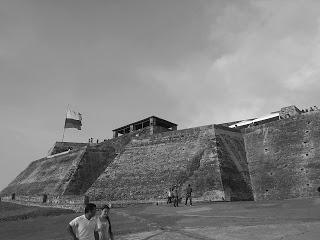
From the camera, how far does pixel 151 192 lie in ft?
82.4

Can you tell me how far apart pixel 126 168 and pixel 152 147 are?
290 cm

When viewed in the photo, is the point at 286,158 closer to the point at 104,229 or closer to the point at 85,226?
the point at 104,229

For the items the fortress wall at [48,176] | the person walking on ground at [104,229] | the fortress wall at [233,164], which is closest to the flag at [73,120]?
the fortress wall at [48,176]

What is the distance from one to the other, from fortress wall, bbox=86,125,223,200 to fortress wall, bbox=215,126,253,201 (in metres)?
0.53

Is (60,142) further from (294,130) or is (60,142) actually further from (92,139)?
(294,130)

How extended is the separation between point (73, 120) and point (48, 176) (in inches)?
359

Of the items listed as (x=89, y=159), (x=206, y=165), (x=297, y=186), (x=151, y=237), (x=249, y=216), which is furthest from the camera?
(x=89, y=159)

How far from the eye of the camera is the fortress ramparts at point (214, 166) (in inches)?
920

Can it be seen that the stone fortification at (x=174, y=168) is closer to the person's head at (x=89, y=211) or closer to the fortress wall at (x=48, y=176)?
the fortress wall at (x=48, y=176)

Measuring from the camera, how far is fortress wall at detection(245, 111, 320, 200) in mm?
22922

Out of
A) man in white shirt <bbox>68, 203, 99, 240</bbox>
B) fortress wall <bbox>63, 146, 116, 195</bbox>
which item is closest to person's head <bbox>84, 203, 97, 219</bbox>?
man in white shirt <bbox>68, 203, 99, 240</bbox>

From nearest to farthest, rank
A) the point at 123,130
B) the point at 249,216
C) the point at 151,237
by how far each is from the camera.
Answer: the point at 151,237 → the point at 249,216 → the point at 123,130

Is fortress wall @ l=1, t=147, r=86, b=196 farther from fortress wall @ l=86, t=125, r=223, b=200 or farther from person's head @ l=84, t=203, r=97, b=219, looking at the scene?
person's head @ l=84, t=203, r=97, b=219

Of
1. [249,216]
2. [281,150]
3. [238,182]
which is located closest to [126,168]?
[238,182]
